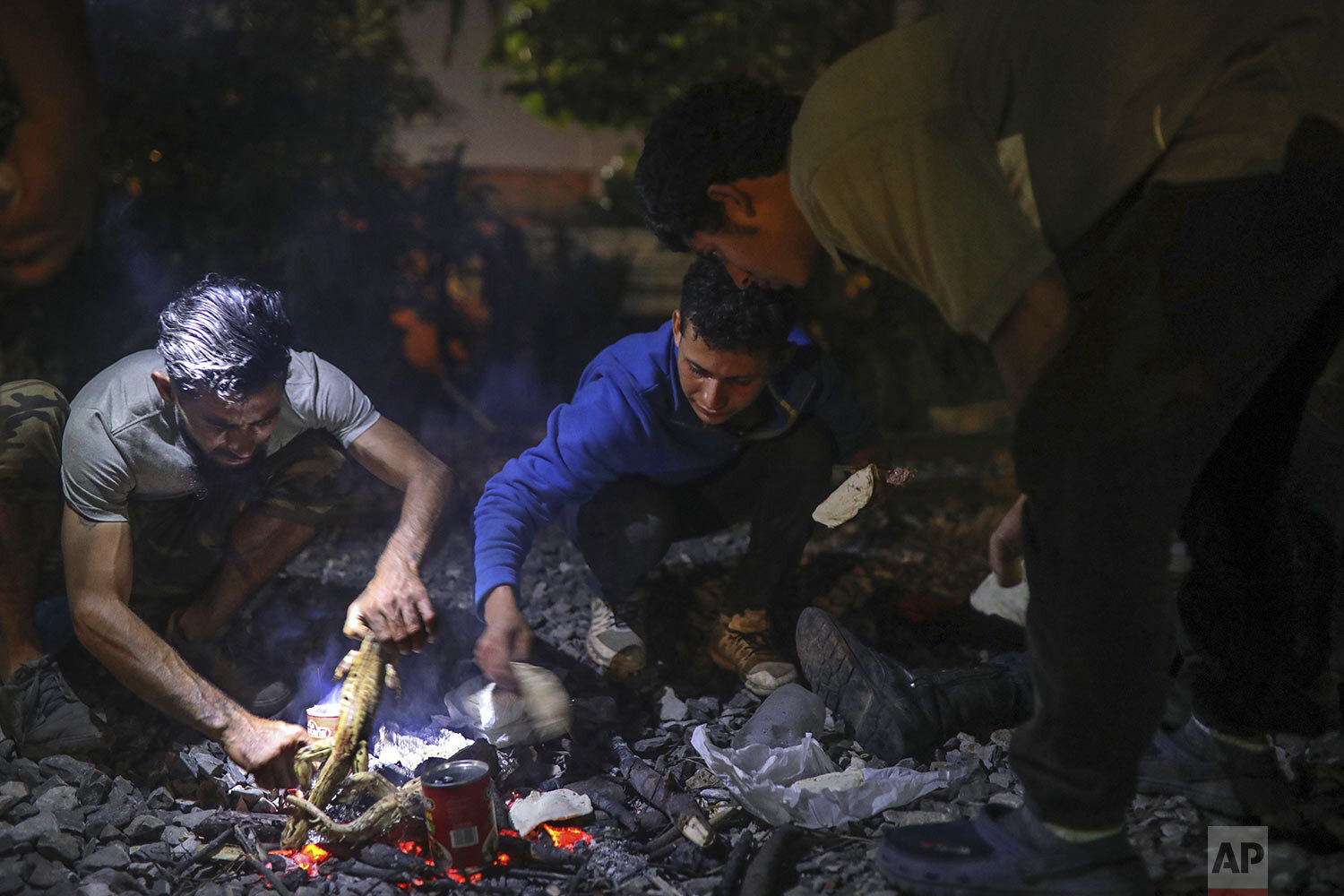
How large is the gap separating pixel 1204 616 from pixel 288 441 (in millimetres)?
2733

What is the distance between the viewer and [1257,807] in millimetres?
2299

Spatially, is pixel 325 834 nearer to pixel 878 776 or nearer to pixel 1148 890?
pixel 878 776

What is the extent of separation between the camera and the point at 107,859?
239 cm

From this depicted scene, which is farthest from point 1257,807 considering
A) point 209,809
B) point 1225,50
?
point 209,809

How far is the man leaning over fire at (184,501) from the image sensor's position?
270 cm

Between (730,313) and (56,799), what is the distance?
7.66ft

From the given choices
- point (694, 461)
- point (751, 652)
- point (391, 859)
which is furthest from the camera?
point (694, 461)

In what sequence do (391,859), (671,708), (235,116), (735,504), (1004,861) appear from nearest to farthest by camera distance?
(1004,861)
(391,859)
(671,708)
(735,504)
(235,116)

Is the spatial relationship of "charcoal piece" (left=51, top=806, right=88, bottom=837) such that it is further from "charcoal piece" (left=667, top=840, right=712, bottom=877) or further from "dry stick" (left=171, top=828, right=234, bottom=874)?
"charcoal piece" (left=667, top=840, right=712, bottom=877)

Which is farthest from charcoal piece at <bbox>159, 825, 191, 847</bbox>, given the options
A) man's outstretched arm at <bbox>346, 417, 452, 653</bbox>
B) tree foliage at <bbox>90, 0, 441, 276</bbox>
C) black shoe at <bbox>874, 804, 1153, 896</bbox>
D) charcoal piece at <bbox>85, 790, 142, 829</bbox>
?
tree foliage at <bbox>90, 0, 441, 276</bbox>

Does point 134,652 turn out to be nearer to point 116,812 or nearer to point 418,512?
point 116,812

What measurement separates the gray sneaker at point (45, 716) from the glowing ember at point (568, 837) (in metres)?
1.41

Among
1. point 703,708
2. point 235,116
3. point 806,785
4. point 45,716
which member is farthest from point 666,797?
point 235,116

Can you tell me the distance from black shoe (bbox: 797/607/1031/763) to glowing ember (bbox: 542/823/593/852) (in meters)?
0.84
